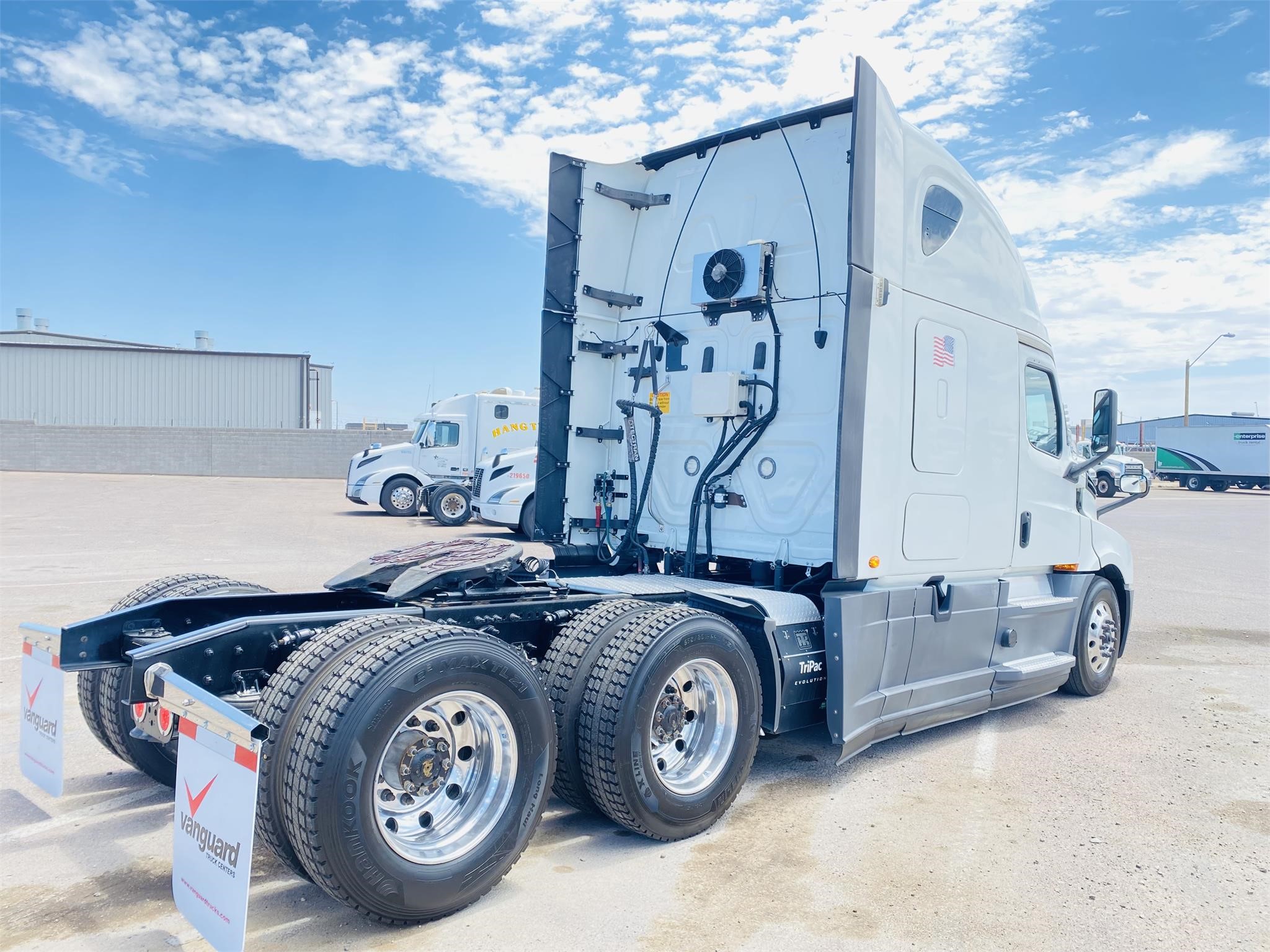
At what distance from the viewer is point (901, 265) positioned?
5070 millimetres

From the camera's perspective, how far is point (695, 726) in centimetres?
437

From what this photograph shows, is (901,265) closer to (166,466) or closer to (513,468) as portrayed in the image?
(513,468)

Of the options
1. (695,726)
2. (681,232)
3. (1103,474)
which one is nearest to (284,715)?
(695,726)

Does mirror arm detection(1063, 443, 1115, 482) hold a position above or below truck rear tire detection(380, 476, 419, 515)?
above

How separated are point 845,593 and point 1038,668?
206cm

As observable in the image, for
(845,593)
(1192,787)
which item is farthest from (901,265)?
(1192,787)

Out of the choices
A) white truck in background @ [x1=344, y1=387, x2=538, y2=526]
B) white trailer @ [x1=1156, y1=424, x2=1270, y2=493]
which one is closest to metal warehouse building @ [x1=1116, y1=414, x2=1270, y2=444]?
white trailer @ [x1=1156, y1=424, x2=1270, y2=493]

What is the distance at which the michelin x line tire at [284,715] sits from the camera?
3098 mm

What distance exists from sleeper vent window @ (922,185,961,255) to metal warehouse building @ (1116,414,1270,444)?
106ft

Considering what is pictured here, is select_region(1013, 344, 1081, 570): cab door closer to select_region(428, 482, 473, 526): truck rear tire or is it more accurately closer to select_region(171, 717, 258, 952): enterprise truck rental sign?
select_region(171, 717, 258, 952): enterprise truck rental sign

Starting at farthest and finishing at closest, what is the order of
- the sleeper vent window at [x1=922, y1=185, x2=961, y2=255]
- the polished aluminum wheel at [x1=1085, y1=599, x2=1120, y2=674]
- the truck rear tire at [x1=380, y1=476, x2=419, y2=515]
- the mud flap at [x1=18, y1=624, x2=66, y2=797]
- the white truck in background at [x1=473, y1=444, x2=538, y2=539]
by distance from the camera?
the truck rear tire at [x1=380, y1=476, x2=419, y2=515]
the white truck in background at [x1=473, y1=444, x2=538, y2=539]
the polished aluminum wheel at [x1=1085, y1=599, x2=1120, y2=674]
the sleeper vent window at [x1=922, y1=185, x2=961, y2=255]
the mud flap at [x1=18, y1=624, x2=66, y2=797]

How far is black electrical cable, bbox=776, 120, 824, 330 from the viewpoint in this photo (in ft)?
18.0

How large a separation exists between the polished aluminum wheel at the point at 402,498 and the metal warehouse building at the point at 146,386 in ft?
89.7

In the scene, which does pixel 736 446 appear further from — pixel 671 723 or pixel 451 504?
pixel 451 504
